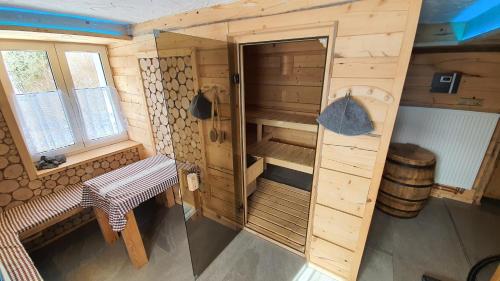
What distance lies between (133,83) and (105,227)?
5.35ft

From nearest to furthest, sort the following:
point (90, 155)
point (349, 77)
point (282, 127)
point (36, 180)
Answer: point (349, 77) < point (36, 180) < point (90, 155) < point (282, 127)

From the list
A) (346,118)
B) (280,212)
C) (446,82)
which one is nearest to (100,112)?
(280,212)

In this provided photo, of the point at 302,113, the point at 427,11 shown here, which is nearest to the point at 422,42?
the point at 427,11

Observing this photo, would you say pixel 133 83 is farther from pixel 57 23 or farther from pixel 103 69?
pixel 57 23

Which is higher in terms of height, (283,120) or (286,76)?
(286,76)

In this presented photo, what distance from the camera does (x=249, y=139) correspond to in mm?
2895

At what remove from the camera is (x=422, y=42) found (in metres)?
1.72

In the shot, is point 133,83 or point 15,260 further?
point 133,83

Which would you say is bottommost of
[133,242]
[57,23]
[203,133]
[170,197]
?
[170,197]

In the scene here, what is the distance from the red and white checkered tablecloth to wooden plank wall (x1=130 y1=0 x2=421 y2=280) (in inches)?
43.0

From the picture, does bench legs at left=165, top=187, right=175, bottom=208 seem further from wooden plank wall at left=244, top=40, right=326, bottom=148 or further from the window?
wooden plank wall at left=244, top=40, right=326, bottom=148

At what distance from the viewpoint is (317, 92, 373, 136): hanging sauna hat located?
123 cm

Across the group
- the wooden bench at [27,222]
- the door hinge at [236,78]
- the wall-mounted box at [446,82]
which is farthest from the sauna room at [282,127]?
the wooden bench at [27,222]

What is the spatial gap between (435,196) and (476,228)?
607 millimetres
